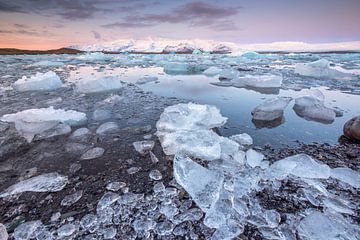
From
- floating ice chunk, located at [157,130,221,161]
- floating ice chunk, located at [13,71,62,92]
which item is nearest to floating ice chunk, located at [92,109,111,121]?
floating ice chunk, located at [157,130,221,161]

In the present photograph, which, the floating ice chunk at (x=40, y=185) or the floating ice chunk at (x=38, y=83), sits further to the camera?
the floating ice chunk at (x=38, y=83)

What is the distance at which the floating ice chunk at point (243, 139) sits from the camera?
2207 millimetres

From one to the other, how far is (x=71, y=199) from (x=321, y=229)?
1596 millimetres

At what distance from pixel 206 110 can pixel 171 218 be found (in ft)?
5.36

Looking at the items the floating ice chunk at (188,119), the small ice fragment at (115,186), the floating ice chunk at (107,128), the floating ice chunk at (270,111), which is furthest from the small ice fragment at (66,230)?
the floating ice chunk at (270,111)

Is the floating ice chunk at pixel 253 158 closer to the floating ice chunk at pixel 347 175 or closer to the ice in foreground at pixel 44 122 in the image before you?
the floating ice chunk at pixel 347 175

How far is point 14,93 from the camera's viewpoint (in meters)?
4.61

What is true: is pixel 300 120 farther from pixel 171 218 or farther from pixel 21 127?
pixel 21 127

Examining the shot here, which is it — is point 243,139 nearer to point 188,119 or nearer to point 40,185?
point 188,119

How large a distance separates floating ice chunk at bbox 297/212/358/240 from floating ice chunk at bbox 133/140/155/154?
4.66 ft

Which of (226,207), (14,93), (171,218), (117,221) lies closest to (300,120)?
(226,207)

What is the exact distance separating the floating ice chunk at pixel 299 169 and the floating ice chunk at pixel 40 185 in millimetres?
1703

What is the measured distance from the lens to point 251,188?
→ 1.48 meters

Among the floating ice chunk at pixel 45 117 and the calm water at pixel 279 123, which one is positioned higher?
the floating ice chunk at pixel 45 117
